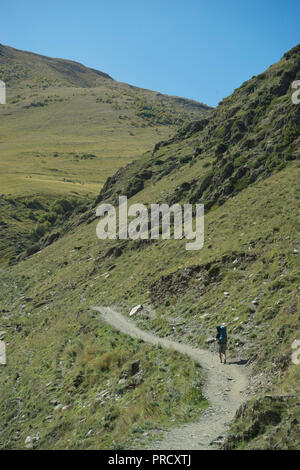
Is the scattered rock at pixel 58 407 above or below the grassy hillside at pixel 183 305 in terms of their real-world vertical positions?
below

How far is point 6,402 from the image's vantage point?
74.6 ft

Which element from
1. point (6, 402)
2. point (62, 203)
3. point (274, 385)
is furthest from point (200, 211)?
point (62, 203)

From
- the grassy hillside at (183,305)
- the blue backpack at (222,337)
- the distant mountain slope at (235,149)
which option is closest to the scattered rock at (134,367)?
the grassy hillside at (183,305)

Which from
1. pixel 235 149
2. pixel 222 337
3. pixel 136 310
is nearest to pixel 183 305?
pixel 136 310

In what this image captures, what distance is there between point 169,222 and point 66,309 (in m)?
13.4

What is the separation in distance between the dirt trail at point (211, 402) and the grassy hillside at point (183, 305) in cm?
47

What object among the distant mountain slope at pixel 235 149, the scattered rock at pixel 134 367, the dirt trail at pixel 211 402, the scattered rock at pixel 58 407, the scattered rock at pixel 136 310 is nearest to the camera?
the dirt trail at pixel 211 402

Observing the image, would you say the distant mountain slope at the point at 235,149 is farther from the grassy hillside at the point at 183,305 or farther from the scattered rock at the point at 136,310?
the scattered rock at the point at 136,310

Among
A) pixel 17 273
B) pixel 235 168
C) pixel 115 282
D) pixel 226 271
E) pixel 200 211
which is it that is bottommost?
pixel 17 273

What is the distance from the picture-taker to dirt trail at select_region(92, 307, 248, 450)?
10866 millimetres

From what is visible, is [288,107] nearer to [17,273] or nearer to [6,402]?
[6,402]

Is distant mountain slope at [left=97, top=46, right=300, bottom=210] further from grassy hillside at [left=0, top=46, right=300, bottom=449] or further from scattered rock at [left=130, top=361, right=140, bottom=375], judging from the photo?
scattered rock at [left=130, top=361, right=140, bottom=375]

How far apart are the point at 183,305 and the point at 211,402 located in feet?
38.3

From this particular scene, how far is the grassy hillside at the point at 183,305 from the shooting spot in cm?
1364
